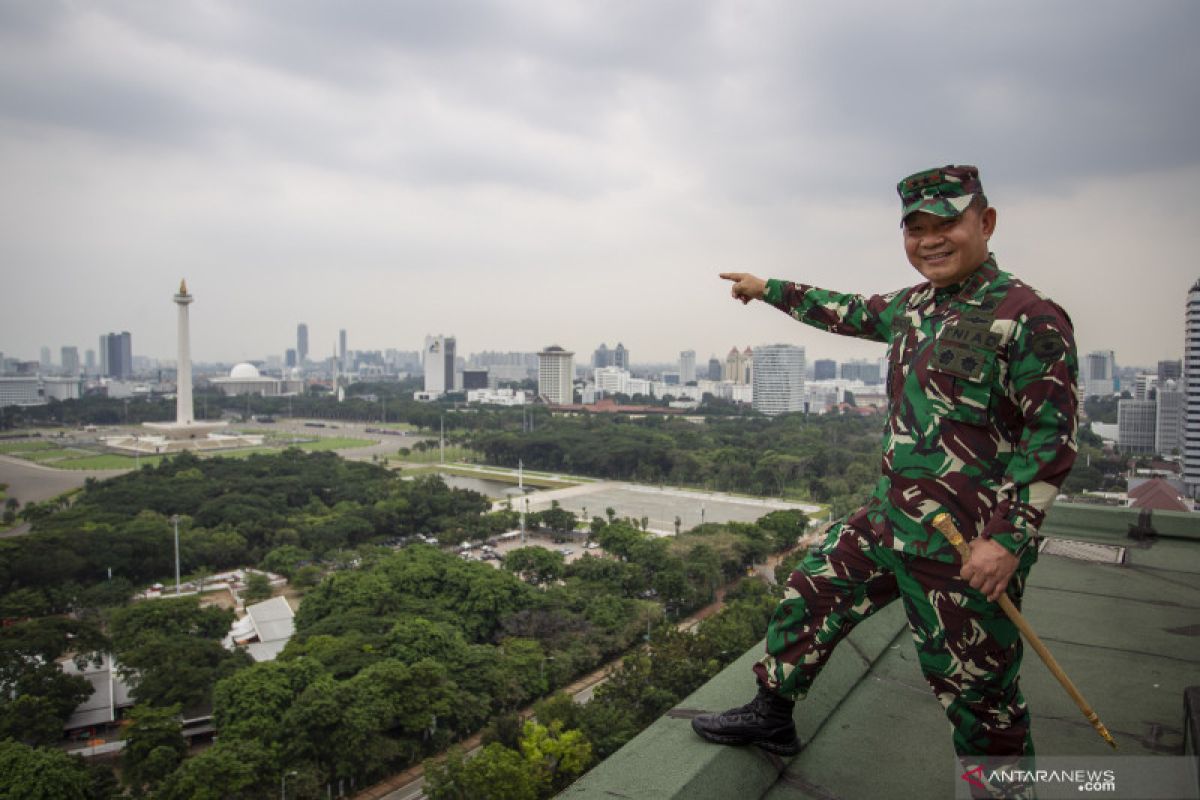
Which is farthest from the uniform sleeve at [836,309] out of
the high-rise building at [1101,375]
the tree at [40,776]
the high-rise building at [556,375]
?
the high-rise building at [556,375]

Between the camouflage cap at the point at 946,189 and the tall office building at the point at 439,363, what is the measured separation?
61.7 meters

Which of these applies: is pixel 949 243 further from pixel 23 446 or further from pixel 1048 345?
pixel 23 446

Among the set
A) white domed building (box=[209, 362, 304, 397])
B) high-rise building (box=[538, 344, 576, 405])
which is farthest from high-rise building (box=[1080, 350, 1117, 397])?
white domed building (box=[209, 362, 304, 397])

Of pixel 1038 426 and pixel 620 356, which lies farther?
pixel 620 356

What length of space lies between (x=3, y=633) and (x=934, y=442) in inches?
426

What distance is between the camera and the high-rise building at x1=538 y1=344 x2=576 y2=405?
5297 centimetres

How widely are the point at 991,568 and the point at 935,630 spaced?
0.20 meters

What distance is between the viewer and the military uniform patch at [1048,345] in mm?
1114

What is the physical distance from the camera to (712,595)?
39.2 ft

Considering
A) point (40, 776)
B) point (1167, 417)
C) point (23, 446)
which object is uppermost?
point (1167, 417)

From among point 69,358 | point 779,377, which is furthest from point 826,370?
point 69,358

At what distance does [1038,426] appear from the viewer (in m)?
1.11

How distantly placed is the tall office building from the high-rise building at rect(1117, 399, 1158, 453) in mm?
48790

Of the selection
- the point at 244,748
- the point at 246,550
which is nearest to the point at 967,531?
A: the point at 244,748
